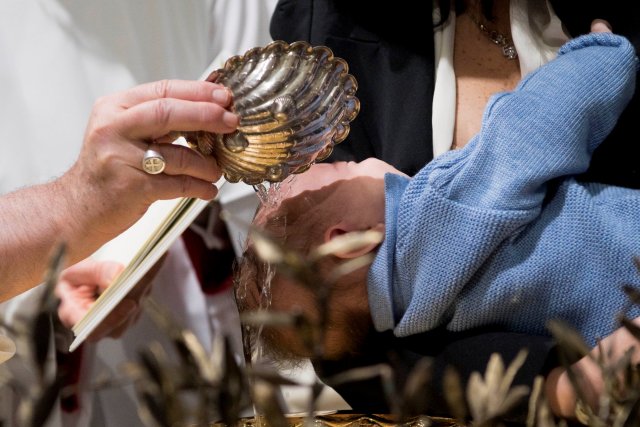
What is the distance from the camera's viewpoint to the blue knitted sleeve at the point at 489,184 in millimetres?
1026

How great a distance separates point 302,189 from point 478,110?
374mm

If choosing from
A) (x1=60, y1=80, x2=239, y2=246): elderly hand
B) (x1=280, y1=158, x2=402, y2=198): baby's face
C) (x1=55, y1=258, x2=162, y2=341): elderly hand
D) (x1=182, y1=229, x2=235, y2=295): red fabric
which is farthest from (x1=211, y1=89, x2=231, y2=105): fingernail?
(x1=182, y1=229, x2=235, y2=295): red fabric

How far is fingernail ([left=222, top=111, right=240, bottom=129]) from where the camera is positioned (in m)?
0.90

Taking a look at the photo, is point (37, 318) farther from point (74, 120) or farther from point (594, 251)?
point (74, 120)

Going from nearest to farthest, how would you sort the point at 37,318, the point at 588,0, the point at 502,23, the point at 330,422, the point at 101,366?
the point at 37,318
the point at 330,422
the point at 588,0
the point at 502,23
the point at 101,366

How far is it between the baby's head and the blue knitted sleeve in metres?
0.03

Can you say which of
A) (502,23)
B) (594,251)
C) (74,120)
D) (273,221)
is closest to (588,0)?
(502,23)

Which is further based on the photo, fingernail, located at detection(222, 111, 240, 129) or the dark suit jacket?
the dark suit jacket

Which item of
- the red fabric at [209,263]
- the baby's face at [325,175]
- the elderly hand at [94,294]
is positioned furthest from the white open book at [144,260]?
the red fabric at [209,263]

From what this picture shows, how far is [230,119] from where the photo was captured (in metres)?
0.91

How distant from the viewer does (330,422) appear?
1084 mm

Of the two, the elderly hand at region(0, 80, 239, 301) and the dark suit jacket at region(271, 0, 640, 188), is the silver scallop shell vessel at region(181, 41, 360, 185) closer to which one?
the elderly hand at region(0, 80, 239, 301)

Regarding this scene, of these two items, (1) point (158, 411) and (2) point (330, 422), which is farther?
(2) point (330, 422)

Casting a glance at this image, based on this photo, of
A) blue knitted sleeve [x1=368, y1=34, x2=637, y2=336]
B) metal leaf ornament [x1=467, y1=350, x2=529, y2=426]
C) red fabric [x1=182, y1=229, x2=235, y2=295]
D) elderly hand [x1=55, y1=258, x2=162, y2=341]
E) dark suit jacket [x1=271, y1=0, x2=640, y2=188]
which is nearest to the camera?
metal leaf ornament [x1=467, y1=350, x2=529, y2=426]
